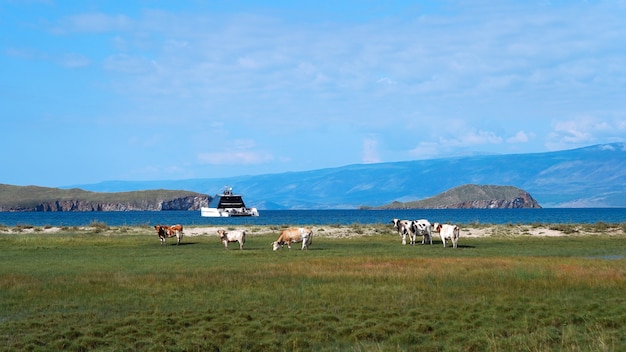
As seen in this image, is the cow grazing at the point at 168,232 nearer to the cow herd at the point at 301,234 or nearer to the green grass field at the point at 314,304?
the cow herd at the point at 301,234

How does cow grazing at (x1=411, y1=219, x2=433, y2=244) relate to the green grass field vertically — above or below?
above

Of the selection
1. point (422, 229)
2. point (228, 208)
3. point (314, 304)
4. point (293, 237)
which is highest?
point (228, 208)

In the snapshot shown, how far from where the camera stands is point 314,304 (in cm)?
1970

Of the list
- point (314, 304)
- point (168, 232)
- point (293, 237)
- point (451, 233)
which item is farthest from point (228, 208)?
point (314, 304)

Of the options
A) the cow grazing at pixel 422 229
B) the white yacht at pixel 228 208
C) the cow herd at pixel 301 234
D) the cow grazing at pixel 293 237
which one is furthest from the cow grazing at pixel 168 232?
the white yacht at pixel 228 208

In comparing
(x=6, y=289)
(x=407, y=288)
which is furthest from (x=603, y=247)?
(x=6, y=289)

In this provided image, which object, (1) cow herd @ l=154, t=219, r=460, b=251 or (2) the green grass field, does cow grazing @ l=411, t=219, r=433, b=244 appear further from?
(2) the green grass field

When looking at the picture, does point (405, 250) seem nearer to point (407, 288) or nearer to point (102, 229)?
point (407, 288)

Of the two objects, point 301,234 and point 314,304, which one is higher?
point 301,234

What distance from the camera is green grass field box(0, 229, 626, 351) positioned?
15.2 meters

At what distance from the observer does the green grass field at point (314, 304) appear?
50.0 feet

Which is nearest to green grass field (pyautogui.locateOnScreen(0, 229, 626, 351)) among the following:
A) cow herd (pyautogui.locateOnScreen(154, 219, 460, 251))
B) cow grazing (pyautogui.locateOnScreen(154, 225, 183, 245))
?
cow herd (pyautogui.locateOnScreen(154, 219, 460, 251))

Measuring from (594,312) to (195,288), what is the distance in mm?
12327

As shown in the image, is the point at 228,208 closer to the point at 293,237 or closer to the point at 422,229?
the point at 422,229
